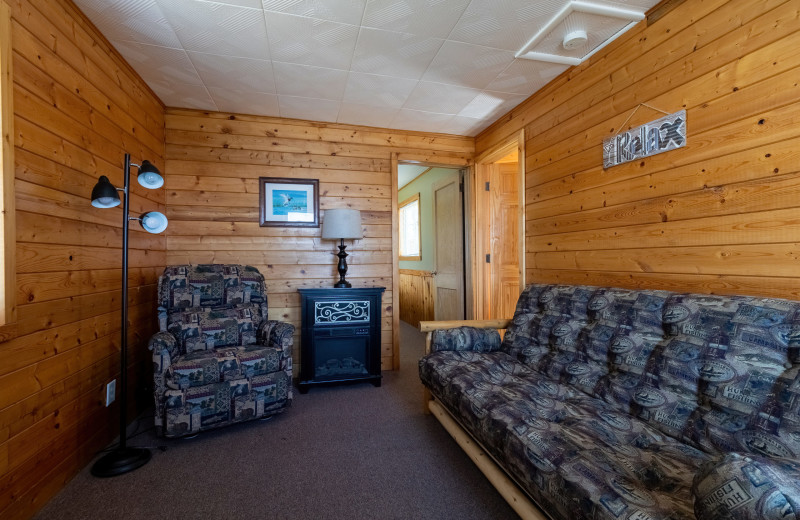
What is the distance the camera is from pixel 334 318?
125 inches

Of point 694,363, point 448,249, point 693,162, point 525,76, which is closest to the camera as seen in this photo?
point 694,363

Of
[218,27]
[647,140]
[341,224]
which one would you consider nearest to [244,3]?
[218,27]

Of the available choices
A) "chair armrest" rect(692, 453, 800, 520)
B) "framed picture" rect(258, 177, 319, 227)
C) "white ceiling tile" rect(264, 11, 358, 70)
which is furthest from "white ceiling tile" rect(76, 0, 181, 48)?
"chair armrest" rect(692, 453, 800, 520)

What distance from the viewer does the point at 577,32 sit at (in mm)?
2125

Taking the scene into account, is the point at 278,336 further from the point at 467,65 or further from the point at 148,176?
the point at 467,65

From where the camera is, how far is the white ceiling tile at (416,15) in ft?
6.32

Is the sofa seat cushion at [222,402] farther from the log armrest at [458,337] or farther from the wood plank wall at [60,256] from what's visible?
the log armrest at [458,337]

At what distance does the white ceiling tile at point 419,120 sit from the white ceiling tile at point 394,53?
2.13ft

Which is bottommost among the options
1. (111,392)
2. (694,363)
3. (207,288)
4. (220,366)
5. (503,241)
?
(111,392)

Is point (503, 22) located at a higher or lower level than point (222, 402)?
higher

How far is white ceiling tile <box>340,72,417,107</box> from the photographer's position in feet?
8.92

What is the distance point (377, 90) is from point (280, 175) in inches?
47.2

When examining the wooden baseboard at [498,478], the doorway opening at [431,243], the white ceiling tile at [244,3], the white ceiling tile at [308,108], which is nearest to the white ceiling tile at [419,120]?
the doorway opening at [431,243]

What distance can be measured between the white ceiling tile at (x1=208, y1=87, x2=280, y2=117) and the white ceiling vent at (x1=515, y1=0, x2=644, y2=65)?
1966 mm
